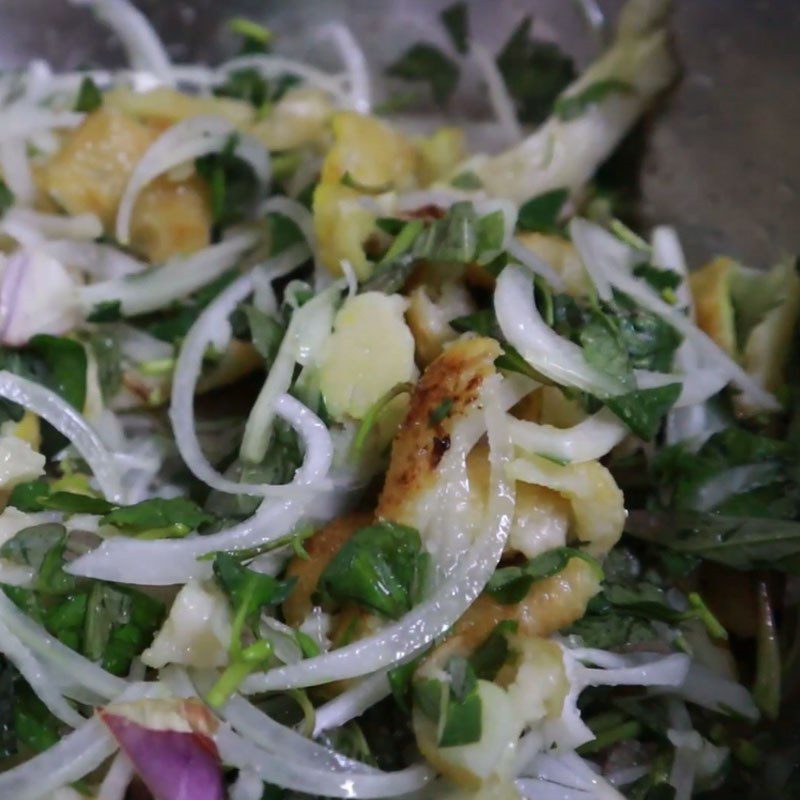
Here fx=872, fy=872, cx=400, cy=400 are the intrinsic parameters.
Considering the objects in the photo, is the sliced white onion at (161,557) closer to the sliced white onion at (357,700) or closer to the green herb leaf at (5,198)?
the sliced white onion at (357,700)

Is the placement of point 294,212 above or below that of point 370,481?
above

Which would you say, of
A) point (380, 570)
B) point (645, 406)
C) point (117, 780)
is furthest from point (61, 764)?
point (645, 406)

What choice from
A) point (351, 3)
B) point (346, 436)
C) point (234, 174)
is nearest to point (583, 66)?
point (351, 3)

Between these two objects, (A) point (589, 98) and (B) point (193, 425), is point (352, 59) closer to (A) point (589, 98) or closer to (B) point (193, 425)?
(A) point (589, 98)

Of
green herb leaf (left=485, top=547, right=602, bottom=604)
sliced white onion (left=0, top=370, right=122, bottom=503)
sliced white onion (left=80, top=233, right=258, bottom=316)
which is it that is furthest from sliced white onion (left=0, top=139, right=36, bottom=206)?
green herb leaf (left=485, top=547, right=602, bottom=604)

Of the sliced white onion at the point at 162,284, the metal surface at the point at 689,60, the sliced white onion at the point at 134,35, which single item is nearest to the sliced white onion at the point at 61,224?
the sliced white onion at the point at 162,284

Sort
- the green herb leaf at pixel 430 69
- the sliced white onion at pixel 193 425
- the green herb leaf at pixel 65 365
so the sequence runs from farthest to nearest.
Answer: the green herb leaf at pixel 430 69, the green herb leaf at pixel 65 365, the sliced white onion at pixel 193 425

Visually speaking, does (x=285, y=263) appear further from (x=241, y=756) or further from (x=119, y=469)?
(x=241, y=756)
